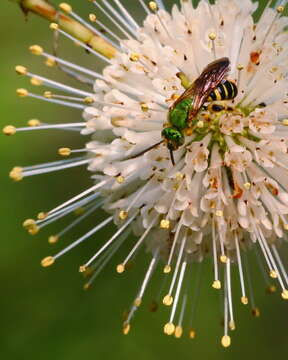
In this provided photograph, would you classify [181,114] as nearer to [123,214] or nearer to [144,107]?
[144,107]

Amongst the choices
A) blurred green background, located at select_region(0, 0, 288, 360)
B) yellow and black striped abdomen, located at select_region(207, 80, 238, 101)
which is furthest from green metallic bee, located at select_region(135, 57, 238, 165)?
blurred green background, located at select_region(0, 0, 288, 360)

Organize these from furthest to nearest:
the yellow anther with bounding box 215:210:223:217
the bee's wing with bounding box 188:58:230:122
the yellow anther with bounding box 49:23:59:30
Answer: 1. the yellow anther with bounding box 49:23:59:30
2. the yellow anther with bounding box 215:210:223:217
3. the bee's wing with bounding box 188:58:230:122

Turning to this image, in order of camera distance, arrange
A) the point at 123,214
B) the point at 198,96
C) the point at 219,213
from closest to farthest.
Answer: the point at 198,96, the point at 219,213, the point at 123,214

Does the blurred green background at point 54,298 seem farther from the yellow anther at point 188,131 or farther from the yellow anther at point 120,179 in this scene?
the yellow anther at point 188,131

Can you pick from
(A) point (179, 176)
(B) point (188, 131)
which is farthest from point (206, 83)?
(A) point (179, 176)

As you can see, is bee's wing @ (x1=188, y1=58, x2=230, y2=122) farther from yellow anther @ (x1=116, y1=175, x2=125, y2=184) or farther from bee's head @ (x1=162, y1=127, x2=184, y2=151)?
yellow anther @ (x1=116, y1=175, x2=125, y2=184)
